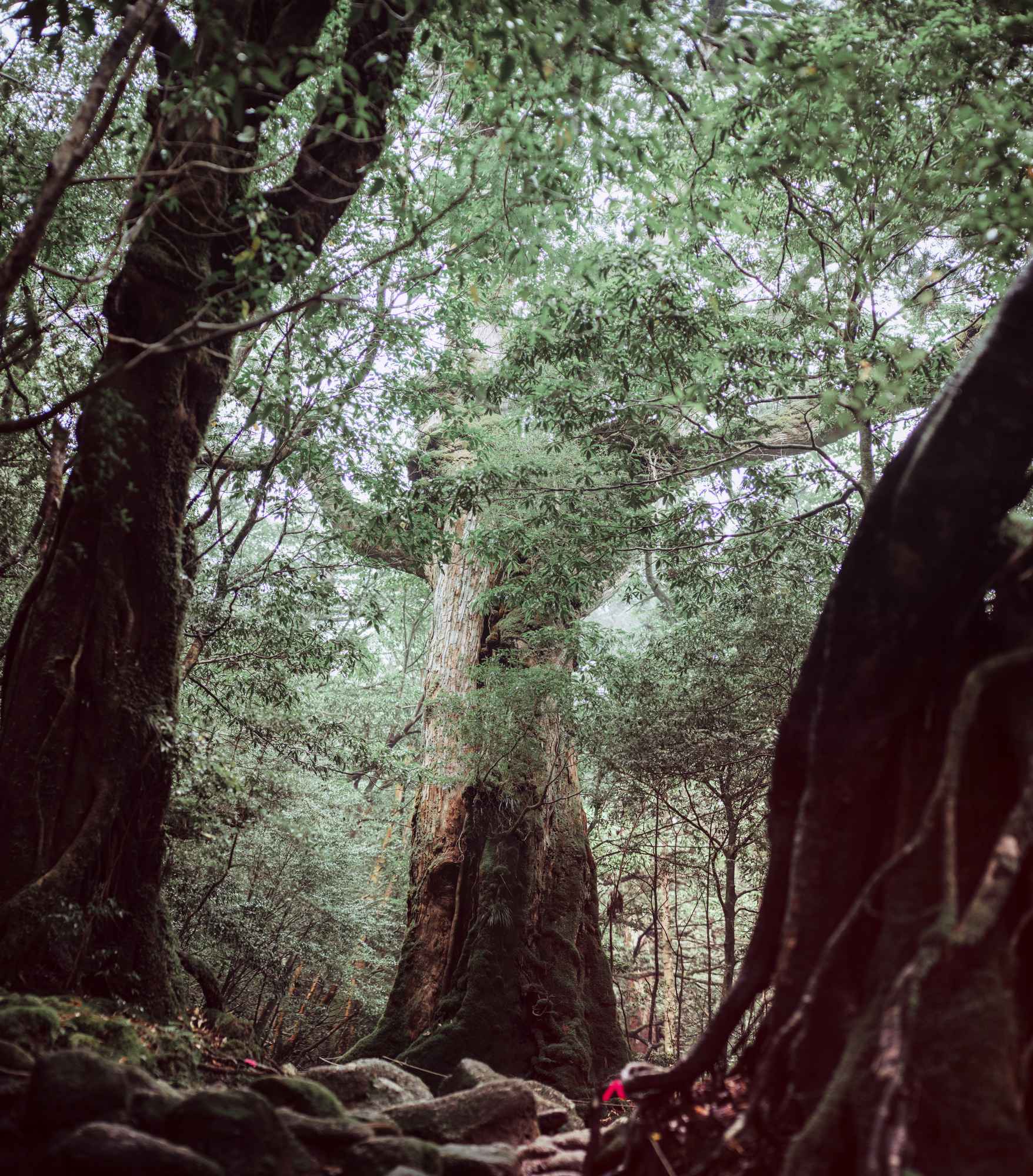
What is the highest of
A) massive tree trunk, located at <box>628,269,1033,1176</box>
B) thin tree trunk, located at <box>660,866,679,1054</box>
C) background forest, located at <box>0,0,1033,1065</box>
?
background forest, located at <box>0,0,1033,1065</box>

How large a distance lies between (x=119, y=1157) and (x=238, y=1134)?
35 cm

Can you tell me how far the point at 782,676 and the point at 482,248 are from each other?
18.7 ft

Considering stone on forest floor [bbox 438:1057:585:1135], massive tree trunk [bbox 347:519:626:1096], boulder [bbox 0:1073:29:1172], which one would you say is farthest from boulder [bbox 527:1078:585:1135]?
massive tree trunk [bbox 347:519:626:1096]

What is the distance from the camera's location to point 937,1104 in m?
1.87

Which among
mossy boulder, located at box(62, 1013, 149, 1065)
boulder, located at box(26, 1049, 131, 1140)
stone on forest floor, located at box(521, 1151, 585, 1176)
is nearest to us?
boulder, located at box(26, 1049, 131, 1140)

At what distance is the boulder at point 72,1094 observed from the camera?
7.34 ft

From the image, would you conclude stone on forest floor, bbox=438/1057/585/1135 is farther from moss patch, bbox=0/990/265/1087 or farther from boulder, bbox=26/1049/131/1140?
boulder, bbox=26/1049/131/1140

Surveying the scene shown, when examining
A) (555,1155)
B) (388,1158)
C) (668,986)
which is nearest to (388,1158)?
(388,1158)

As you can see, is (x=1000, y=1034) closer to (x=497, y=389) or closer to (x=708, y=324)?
(x=708, y=324)

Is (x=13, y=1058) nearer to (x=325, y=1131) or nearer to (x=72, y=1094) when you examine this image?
(x=72, y=1094)

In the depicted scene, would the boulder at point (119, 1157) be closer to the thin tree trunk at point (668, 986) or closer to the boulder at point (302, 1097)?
the boulder at point (302, 1097)

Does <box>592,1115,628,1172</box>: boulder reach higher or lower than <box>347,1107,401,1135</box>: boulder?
higher

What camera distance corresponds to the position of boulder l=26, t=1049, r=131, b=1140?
224 cm

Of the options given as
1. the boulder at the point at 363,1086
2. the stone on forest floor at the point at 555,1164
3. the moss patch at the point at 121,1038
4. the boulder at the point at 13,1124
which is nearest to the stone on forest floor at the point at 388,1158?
the stone on forest floor at the point at 555,1164
